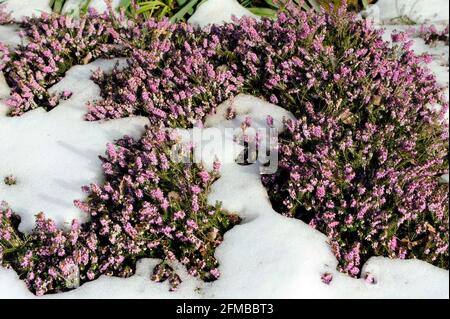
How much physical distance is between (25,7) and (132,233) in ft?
12.2

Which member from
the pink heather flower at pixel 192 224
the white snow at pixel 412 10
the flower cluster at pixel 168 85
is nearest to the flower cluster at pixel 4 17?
the flower cluster at pixel 168 85

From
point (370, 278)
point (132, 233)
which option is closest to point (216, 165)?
point (132, 233)

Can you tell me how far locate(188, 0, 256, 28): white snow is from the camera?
540 centimetres

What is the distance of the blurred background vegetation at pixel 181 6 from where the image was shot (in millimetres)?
5527

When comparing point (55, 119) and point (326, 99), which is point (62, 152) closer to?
point (55, 119)

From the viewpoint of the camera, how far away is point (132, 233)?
350cm

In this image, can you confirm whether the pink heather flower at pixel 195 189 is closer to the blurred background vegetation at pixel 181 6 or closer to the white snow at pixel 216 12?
the white snow at pixel 216 12

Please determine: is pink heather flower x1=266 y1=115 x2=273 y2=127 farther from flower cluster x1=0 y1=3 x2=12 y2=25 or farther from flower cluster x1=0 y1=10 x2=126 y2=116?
flower cluster x1=0 y1=3 x2=12 y2=25

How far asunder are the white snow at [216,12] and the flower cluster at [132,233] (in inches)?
82.5

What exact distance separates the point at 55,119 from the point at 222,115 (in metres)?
1.45

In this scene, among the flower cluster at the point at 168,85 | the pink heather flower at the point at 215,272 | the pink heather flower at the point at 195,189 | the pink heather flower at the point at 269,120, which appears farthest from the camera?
the flower cluster at the point at 168,85

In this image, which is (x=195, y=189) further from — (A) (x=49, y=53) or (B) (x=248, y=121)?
(A) (x=49, y=53)

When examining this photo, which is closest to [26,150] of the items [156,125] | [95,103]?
[95,103]

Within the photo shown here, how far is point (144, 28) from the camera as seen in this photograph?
4.95m
